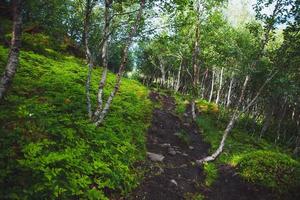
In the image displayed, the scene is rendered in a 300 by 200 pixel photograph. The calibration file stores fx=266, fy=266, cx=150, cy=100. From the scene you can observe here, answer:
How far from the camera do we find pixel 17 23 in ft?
27.0

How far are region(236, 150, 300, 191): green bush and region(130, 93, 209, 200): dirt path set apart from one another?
6.95ft

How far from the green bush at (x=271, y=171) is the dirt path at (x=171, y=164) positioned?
212 cm

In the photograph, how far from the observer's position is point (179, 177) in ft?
37.2

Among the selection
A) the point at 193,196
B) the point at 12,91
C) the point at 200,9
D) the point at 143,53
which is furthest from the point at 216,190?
the point at 143,53

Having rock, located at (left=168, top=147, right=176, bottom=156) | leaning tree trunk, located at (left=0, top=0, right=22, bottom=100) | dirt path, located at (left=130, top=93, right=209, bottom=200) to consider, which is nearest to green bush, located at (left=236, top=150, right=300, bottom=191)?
dirt path, located at (left=130, top=93, right=209, bottom=200)

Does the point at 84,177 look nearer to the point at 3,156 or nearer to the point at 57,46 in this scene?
the point at 3,156

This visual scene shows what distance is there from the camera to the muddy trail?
9.74m

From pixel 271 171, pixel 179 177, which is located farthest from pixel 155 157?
pixel 271 171

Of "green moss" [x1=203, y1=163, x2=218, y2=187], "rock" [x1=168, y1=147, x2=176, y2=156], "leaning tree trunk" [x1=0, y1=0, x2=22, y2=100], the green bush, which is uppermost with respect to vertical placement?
"leaning tree trunk" [x1=0, y1=0, x2=22, y2=100]

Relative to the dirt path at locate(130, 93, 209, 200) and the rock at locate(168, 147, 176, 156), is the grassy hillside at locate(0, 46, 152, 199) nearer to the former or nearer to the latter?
the dirt path at locate(130, 93, 209, 200)

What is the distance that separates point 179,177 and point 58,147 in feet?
17.9

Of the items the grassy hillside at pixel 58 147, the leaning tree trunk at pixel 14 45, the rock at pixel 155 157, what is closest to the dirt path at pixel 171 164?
the rock at pixel 155 157

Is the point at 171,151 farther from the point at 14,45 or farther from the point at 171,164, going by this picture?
the point at 14,45

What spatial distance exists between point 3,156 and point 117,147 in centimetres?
453
